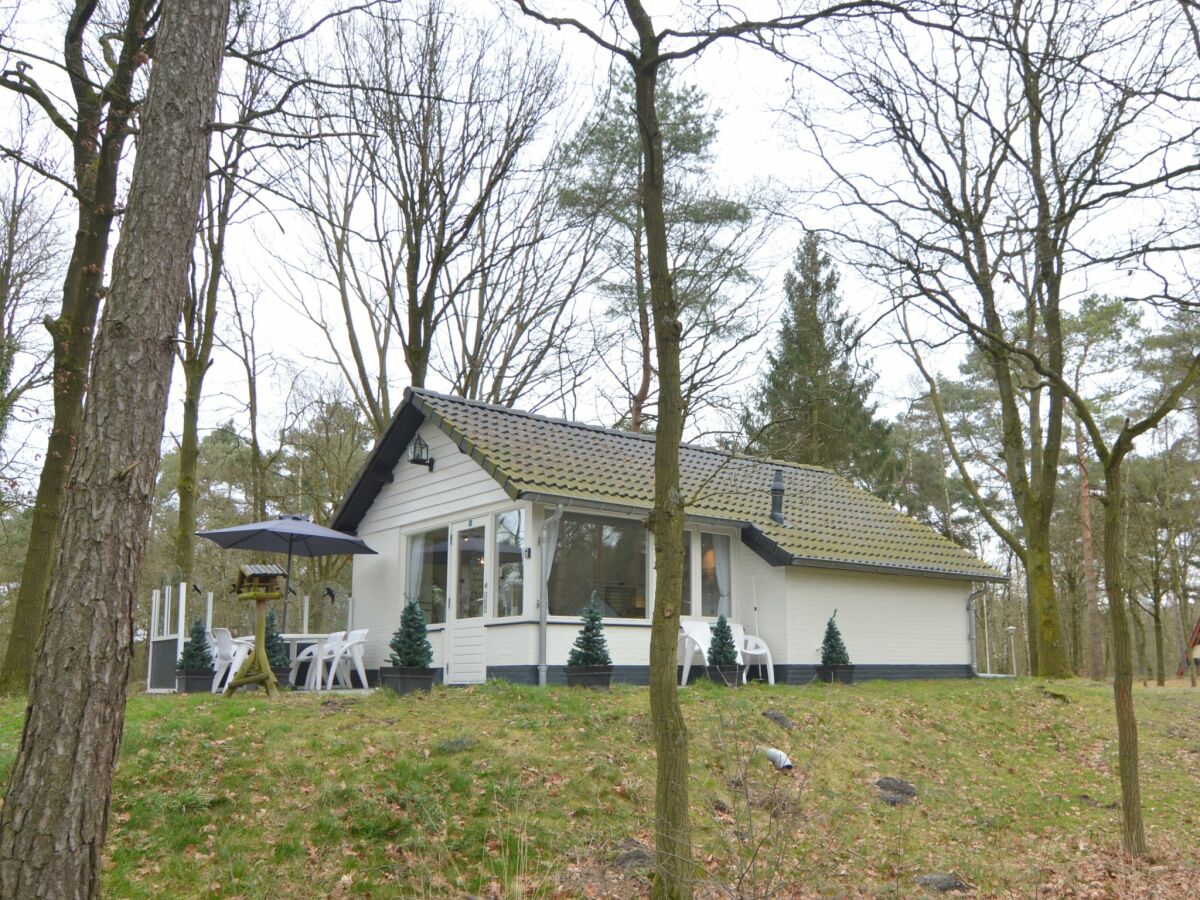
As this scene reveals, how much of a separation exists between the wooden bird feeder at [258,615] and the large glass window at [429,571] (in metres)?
2.90

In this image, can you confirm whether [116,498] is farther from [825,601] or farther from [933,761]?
[825,601]

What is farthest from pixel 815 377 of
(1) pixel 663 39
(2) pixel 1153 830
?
(2) pixel 1153 830

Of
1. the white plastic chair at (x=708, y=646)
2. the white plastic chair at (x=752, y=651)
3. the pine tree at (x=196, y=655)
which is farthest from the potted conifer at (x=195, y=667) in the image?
the white plastic chair at (x=752, y=651)

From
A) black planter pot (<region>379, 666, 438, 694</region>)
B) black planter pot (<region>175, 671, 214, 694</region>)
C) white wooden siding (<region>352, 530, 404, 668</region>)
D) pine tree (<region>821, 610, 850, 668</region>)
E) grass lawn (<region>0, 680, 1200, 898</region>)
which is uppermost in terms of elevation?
white wooden siding (<region>352, 530, 404, 668</region>)

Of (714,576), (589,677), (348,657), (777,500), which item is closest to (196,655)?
(348,657)

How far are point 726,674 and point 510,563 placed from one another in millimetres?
3251

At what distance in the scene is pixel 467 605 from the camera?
43.5 feet

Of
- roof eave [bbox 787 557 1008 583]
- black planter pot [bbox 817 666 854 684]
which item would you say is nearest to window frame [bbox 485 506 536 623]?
roof eave [bbox 787 557 1008 583]

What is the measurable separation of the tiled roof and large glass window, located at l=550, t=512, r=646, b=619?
0.52 meters

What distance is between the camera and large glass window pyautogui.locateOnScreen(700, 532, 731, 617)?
14.3 metres

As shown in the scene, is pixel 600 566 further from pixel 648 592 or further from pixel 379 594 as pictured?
pixel 379 594

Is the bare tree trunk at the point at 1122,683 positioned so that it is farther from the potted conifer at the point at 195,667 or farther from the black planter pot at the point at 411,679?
the potted conifer at the point at 195,667

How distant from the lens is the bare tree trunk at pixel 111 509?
4.04 meters

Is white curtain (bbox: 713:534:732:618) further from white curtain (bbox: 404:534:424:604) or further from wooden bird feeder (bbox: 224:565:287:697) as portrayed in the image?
wooden bird feeder (bbox: 224:565:287:697)
